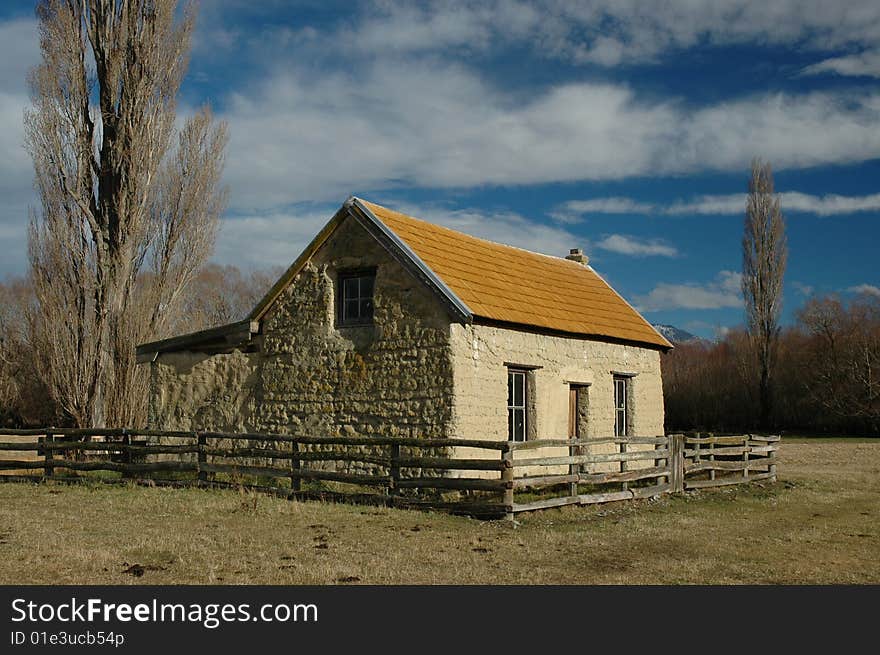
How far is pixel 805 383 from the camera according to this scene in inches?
1857

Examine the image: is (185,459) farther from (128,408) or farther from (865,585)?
(865,585)

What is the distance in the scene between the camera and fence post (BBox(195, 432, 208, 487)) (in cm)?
1716

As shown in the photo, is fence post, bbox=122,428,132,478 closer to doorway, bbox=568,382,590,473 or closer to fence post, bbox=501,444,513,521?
fence post, bbox=501,444,513,521

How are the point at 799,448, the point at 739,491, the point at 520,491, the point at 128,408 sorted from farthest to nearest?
the point at 799,448, the point at 128,408, the point at 739,491, the point at 520,491

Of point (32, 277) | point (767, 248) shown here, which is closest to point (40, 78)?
point (32, 277)

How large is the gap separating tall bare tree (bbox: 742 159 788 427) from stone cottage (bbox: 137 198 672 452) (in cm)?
2955

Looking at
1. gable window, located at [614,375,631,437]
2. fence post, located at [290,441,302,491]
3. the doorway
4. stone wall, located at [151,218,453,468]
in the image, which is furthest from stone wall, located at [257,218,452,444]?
gable window, located at [614,375,631,437]

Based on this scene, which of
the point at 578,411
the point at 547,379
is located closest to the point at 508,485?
the point at 547,379

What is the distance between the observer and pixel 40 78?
78.6 feet

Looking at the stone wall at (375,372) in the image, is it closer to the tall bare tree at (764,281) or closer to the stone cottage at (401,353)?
the stone cottage at (401,353)

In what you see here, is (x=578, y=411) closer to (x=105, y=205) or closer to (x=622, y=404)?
(x=622, y=404)

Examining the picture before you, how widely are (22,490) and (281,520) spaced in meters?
7.09

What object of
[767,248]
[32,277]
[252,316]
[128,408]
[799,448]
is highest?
[767,248]

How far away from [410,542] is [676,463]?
7.84 m
